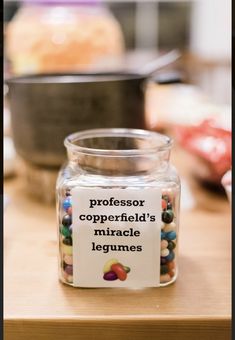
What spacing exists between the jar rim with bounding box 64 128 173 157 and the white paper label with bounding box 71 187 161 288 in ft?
0.15

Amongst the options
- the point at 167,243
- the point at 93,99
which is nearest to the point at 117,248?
the point at 167,243

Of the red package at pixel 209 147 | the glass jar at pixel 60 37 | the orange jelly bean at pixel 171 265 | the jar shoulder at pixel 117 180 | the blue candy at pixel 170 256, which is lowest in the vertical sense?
the orange jelly bean at pixel 171 265

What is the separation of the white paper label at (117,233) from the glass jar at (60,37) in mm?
723

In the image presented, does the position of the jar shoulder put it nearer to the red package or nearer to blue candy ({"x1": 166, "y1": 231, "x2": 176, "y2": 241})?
blue candy ({"x1": 166, "y1": 231, "x2": 176, "y2": 241})

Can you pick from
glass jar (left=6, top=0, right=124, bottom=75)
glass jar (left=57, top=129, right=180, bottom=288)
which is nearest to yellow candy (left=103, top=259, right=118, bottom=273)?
glass jar (left=57, top=129, right=180, bottom=288)

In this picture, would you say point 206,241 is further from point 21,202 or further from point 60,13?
point 60,13

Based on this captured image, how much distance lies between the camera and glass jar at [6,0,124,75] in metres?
1.21

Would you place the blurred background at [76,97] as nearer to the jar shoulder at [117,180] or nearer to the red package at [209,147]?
the red package at [209,147]

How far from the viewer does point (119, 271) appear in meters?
0.51

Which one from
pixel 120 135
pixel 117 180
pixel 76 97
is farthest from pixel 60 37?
pixel 117 180

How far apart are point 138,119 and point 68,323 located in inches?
15.2

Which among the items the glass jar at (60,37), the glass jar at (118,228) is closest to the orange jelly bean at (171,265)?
the glass jar at (118,228)

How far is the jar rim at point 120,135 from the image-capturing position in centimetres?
52

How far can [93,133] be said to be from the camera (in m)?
0.62
